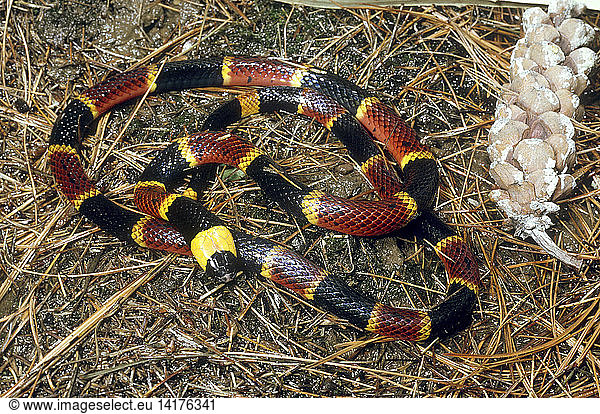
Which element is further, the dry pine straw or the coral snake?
the coral snake

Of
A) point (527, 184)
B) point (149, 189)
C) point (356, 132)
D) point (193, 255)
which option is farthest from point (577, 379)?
point (149, 189)

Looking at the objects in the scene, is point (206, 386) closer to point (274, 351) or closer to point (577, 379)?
point (274, 351)

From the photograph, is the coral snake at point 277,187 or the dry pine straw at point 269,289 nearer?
the dry pine straw at point 269,289

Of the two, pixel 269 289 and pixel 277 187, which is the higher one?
pixel 277 187

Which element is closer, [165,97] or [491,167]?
[491,167]
